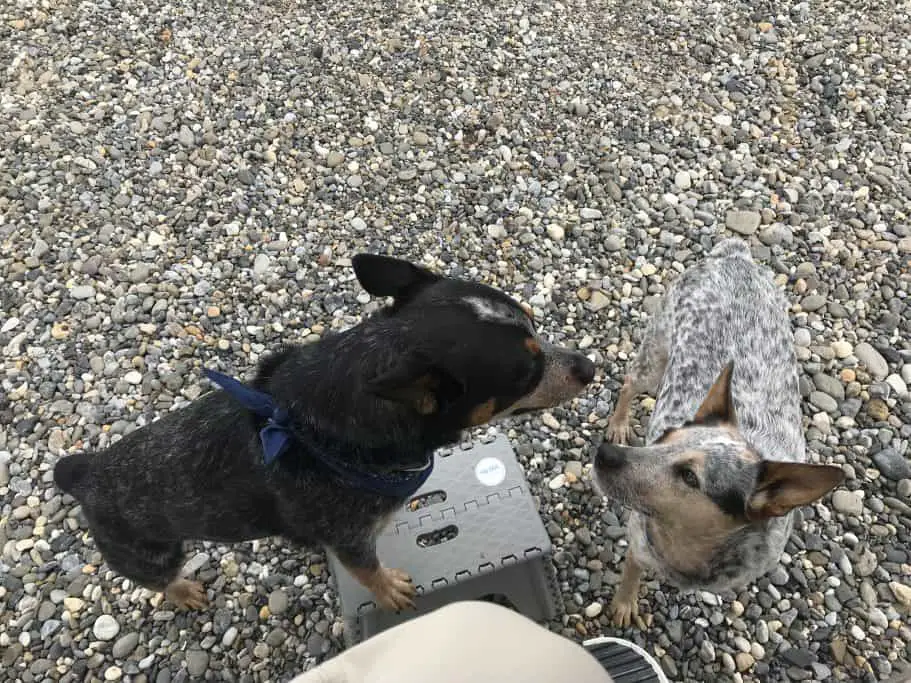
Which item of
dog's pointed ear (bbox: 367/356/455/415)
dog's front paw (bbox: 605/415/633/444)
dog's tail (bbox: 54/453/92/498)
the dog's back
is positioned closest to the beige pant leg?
dog's pointed ear (bbox: 367/356/455/415)

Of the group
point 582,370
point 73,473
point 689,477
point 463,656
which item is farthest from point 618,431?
point 73,473

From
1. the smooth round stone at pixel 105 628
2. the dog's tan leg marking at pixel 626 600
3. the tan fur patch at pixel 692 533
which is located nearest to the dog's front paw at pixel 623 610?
the dog's tan leg marking at pixel 626 600

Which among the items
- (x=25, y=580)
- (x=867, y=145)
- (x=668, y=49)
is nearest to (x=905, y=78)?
(x=867, y=145)

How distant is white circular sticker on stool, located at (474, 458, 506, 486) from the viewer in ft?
13.7

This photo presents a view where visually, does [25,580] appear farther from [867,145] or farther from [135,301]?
[867,145]

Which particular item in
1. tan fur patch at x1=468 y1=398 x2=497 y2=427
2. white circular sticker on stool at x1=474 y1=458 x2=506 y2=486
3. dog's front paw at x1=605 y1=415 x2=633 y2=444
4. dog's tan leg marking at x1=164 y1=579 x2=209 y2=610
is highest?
tan fur patch at x1=468 y1=398 x2=497 y2=427

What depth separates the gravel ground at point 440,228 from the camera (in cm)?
413

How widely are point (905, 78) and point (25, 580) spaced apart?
8666 millimetres

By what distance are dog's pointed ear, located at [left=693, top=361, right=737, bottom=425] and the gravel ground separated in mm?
1461

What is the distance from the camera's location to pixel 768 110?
6.23 meters

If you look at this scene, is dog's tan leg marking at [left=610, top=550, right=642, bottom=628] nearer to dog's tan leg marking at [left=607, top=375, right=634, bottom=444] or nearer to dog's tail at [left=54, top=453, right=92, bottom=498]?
dog's tan leg marking at [left=607, top=375, right=634, bottom=444]

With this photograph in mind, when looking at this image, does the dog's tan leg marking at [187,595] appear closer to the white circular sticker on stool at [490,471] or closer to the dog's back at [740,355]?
the white circular sticker on stool at [490,471]

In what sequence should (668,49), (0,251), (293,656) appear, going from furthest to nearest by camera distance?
(668,49)
(0,251)
(293,656)

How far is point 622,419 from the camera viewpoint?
4.64m
